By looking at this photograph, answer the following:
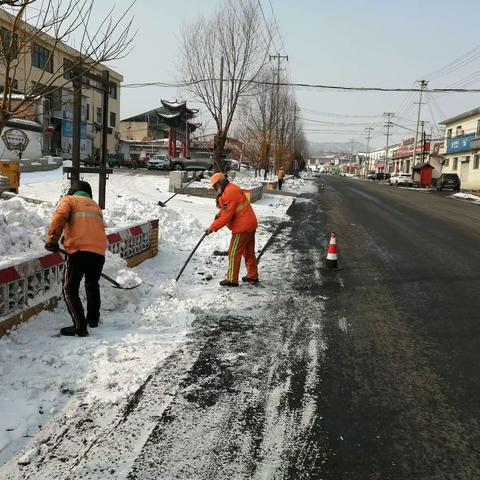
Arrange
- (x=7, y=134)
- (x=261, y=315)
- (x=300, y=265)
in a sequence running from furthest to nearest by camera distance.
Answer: (x=7, y=134) < (x=300, y=265) < (x=261, y=315)

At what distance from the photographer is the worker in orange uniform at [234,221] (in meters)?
7.53

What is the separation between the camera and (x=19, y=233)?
19.0ft

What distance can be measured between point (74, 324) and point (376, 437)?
10.1 ft

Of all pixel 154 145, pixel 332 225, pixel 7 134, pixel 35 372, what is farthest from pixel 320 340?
pixel 154 145

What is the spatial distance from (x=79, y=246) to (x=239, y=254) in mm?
2939

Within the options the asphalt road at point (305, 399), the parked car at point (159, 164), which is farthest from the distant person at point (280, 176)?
the asphalt road at point (305, 399)

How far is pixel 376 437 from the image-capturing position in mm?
3422

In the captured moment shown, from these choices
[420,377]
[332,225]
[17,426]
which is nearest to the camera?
[17,426]

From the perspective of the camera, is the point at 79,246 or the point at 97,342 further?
the point at 79,246

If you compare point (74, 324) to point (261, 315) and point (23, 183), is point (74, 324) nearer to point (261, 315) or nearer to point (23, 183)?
point (261, 315)

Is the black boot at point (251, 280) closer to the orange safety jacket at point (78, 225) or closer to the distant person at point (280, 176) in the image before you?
the orange safety jacket at point (78, 225)

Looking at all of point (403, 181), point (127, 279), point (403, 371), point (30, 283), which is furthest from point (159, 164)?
point (403, 371)

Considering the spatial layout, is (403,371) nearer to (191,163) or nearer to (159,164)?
(191,163)

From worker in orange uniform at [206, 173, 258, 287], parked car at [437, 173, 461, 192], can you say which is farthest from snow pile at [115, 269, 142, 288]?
parked car at [437, 173, 461, 192]
